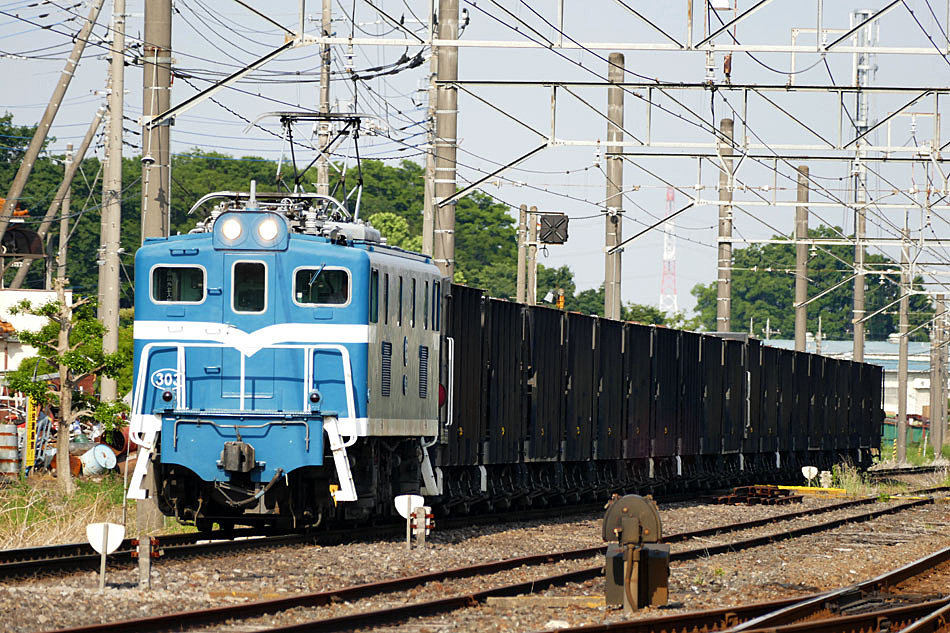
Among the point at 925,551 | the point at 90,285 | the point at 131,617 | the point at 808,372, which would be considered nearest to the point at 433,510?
the point at 925,551

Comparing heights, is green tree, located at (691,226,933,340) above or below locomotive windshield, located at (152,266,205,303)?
above

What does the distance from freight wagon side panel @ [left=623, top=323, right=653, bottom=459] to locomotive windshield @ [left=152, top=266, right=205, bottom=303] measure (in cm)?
1251

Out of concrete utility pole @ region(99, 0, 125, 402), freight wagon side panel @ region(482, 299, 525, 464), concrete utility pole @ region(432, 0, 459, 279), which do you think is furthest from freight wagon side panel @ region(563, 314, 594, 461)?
concrete utility pole @ region(99, 0, 125, 402)

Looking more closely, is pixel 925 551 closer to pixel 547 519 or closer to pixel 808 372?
pixel 547 519

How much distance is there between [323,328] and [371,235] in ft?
4.90

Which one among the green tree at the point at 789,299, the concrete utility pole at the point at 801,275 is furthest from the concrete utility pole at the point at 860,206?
the green tree at the point at 789,299

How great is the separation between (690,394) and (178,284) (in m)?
16.6

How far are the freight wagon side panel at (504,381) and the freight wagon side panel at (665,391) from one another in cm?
671

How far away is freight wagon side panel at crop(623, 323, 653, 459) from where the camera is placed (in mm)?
28078

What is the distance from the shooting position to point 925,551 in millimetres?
19438

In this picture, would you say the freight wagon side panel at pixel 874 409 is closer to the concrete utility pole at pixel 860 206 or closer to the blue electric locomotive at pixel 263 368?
the concrete utility pole at pixel 860 206

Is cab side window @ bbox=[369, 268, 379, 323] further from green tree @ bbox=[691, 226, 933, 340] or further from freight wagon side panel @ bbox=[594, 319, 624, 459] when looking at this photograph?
green tree @ bbox=[691, 226, 933, 340]

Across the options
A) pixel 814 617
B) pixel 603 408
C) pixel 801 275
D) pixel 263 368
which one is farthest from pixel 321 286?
pixel 801 275

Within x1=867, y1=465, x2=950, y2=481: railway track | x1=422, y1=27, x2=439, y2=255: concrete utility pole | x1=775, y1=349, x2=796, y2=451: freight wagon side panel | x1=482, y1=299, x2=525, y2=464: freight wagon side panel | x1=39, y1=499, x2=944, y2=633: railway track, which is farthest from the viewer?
x1=867, y1=465, x2=950, y2=481: railway track
